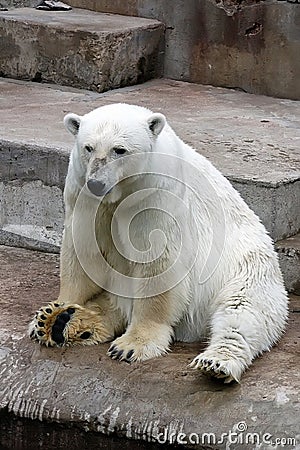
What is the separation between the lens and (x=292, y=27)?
6.79 metres

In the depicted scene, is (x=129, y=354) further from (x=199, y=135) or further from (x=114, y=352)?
(x=199, y=135)

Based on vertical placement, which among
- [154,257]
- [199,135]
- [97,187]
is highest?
[97,187]

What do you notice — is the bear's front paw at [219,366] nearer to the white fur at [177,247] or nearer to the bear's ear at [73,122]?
the white fur at [177,247]

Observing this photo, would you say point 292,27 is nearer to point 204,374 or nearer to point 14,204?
point 14,204

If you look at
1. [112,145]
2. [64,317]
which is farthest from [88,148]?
[64,317]

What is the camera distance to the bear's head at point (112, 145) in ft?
11.6

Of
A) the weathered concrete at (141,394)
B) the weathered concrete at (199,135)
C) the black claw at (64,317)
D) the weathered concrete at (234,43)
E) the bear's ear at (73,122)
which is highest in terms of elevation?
the bear's ear at (73,122)

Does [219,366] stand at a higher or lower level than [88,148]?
lower

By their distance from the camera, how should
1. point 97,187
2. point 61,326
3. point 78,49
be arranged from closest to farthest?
point 97,187 < point 61,326 < point 78,49

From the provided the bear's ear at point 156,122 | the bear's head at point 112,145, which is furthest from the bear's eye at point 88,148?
the bear's ear at point 156,122

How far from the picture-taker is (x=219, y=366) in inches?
142

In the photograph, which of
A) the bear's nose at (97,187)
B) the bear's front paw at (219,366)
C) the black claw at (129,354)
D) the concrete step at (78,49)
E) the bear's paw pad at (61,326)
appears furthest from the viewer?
the concrete step at (78,49)

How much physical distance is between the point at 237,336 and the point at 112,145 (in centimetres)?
87

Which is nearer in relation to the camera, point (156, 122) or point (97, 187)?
point (97, 187)
